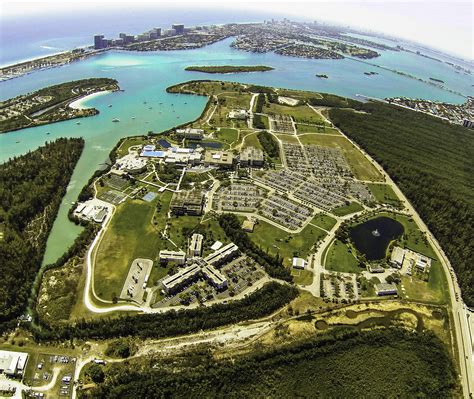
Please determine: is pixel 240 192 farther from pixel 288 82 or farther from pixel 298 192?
pixel 288 82

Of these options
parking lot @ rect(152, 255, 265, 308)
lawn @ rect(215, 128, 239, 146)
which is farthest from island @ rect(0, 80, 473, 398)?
lawn @ rect(215, 128, 239, 146)

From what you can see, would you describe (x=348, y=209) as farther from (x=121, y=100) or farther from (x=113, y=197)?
(x=121, y=100)

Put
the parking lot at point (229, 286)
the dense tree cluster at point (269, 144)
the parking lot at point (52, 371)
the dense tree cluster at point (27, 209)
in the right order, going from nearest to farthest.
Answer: the parking lot at point (52, 371)
the dense tree cluster at point (27, 209)
the parking lot at point (229, 286)
the dense tree cluster at point (269, 144)

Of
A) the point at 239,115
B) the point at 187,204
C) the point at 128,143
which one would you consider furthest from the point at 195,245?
the point at 239,115

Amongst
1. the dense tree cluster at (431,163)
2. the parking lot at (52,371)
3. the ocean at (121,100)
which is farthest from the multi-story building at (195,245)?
the dense tree cluster at (431,163)

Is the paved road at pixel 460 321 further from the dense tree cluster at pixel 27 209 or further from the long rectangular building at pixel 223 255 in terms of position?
the dense tree cluster at pixel 27 209

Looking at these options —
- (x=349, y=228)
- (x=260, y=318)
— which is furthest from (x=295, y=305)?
(x=349, y=228)
